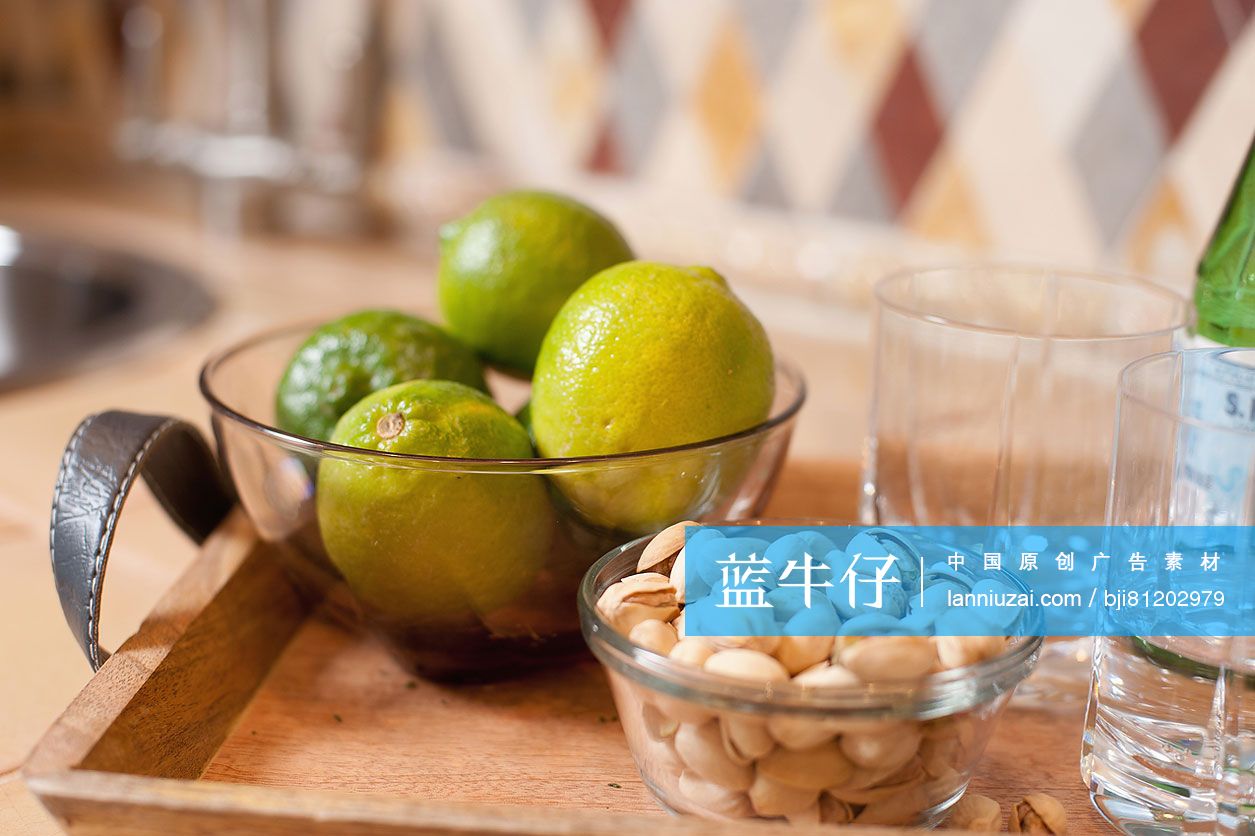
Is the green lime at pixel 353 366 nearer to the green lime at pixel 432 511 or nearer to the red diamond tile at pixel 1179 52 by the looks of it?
the green lime at pixel 432 511

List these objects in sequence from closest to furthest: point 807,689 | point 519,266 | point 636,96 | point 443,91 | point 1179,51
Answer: point 807,689, point 519,266, point 1179,51, point 636,96, point 443,91

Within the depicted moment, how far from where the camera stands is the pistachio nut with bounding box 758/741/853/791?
14.4 inches

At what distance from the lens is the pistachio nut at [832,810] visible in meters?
0.38

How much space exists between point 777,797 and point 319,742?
0.20 m

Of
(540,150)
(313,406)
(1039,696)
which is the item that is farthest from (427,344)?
(540,150)

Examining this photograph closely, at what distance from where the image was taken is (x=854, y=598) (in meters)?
0.40

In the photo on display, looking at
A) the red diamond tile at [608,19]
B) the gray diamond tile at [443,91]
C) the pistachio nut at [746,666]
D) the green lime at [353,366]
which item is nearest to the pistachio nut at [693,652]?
the pistachio nut at [746,666]

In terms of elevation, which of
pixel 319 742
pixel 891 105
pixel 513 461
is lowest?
pixel 319 742

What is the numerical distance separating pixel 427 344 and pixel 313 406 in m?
0.06

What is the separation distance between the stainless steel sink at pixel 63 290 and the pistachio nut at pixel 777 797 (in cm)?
96

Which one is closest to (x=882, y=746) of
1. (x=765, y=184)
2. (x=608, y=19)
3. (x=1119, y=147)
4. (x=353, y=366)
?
(x=353, y=366)

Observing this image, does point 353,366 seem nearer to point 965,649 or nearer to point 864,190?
point 965,649

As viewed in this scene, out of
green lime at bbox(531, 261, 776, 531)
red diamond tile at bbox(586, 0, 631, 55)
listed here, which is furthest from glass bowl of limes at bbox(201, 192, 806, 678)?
red diamond tile at bbox(586, 0, 631, 55)

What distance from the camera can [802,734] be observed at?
36 centimetres
